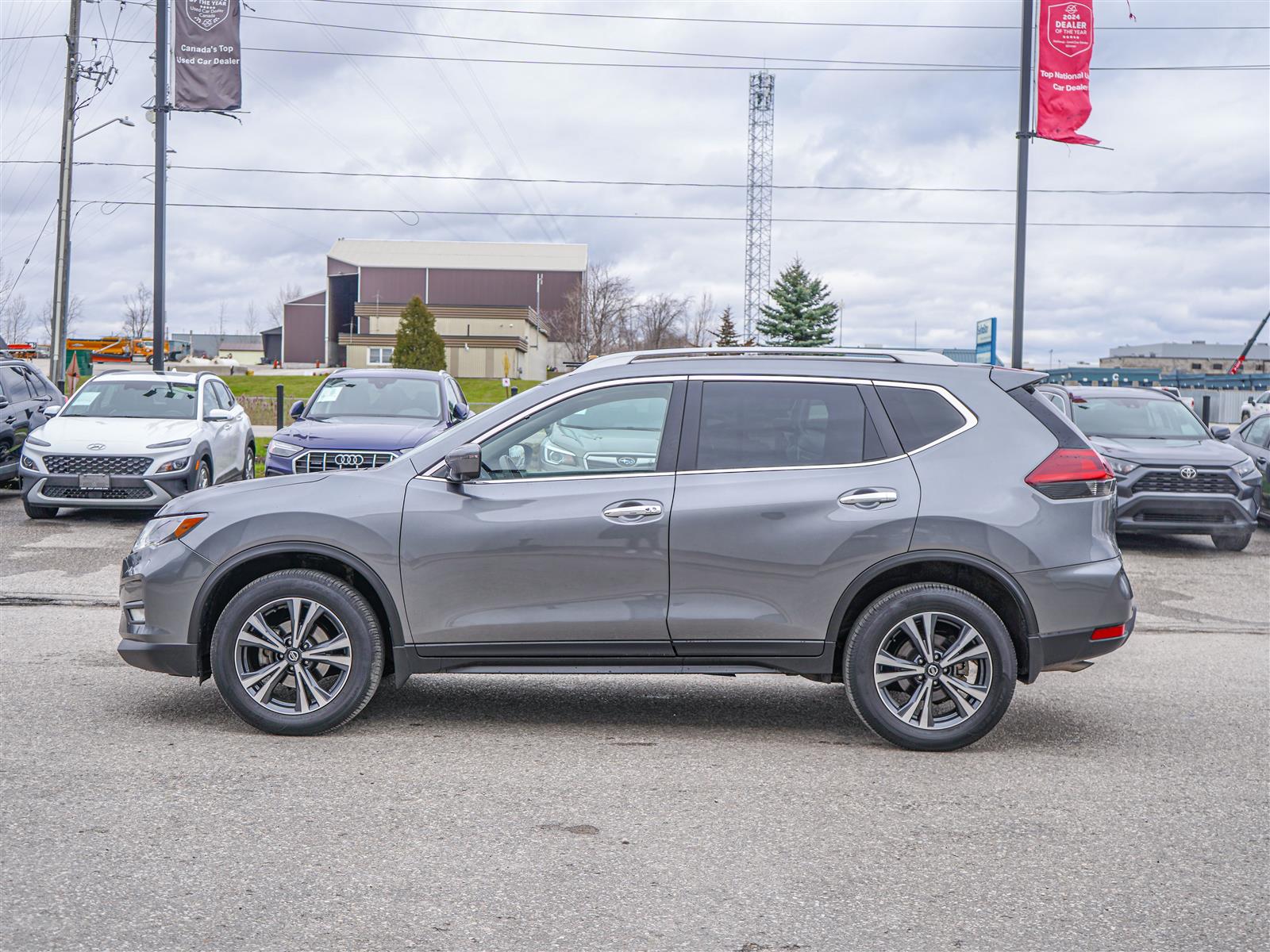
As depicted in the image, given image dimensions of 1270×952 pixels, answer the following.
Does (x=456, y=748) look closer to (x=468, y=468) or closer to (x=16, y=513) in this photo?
(x=468, y=468)

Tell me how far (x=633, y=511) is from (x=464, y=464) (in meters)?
0.80

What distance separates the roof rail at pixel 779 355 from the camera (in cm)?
586

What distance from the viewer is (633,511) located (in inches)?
215

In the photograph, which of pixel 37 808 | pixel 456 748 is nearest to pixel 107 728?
pixel 37 808

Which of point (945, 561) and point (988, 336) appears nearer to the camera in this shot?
point (945, 561)

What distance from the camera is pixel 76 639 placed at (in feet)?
26.1

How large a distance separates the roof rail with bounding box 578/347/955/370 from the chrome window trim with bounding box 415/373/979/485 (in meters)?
0.15

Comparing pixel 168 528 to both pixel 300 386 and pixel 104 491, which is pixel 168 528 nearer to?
pixel 104 491

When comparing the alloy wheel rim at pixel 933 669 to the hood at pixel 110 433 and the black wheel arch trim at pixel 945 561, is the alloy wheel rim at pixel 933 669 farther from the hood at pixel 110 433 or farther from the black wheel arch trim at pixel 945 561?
the hood at pixel 110 433

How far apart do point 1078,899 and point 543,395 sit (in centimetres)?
315

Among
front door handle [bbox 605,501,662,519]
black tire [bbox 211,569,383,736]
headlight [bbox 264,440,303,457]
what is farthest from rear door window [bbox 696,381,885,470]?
headlight [bbox 264,440,303,457]

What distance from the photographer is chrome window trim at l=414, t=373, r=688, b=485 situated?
220 inches

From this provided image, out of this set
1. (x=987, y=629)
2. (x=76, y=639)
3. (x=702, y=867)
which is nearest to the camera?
(x=702, y=867)

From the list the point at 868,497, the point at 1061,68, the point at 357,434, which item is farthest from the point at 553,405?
the point at 1061,68
